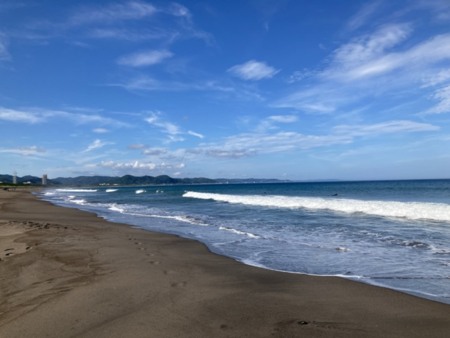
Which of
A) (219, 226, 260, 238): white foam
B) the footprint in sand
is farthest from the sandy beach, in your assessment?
(219, 226, 260, 238): white foam

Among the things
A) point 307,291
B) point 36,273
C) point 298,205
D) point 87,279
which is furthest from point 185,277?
point 298,205

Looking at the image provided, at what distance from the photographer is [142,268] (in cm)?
805

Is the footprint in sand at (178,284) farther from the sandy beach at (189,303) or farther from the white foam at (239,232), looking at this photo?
A: the white foam at (239,232)

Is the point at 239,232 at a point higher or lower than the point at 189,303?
lower

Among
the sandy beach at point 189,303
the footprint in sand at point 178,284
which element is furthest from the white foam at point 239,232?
the footprint in sand at point 178,284

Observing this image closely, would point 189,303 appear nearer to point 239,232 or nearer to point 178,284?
point 178,284

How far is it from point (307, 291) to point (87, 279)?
4.18 meters

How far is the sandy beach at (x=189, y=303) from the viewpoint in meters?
4.45

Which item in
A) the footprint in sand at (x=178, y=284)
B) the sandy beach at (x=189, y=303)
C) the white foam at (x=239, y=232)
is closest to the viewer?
the sandy beach at (x=189, y=303)

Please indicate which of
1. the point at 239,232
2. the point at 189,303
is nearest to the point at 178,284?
the point at 189,303

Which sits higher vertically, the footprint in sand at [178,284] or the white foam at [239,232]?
the footprint in sand at [178,284]

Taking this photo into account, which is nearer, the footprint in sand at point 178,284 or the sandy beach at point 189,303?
the sandy beach at point 189,303

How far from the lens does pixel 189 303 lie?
549 cm

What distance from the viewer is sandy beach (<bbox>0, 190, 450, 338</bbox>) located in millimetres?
4453
